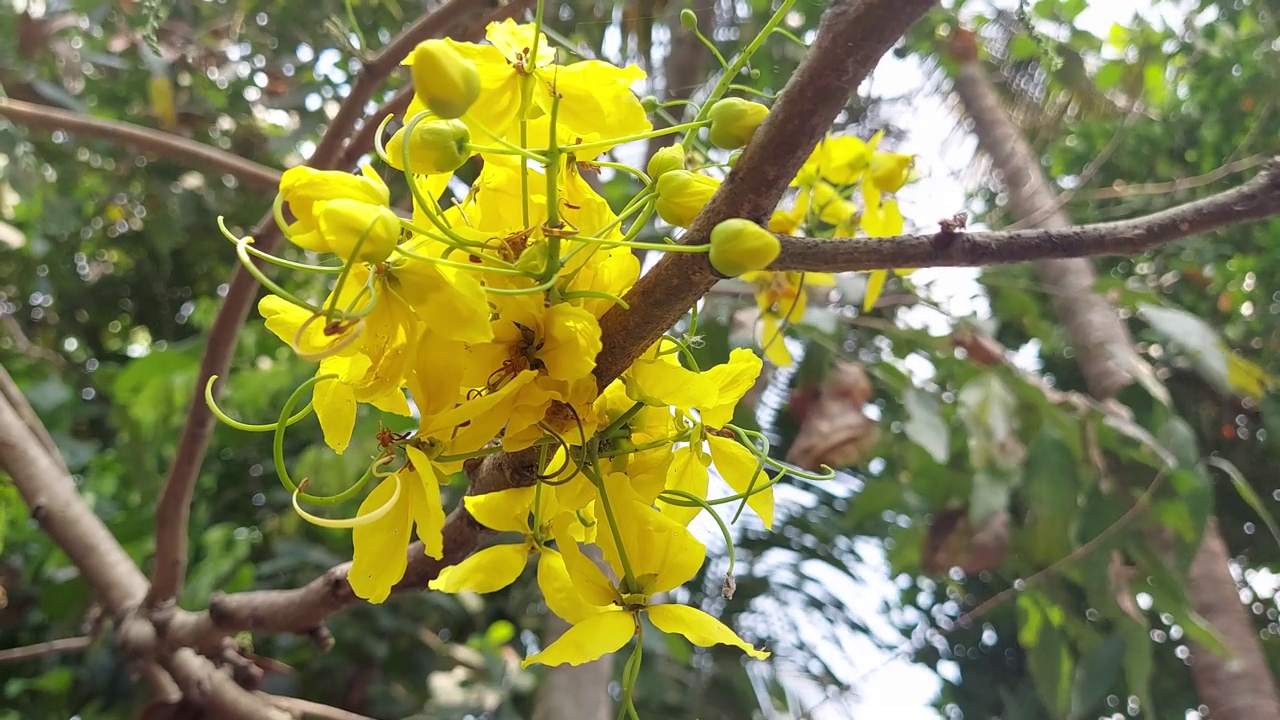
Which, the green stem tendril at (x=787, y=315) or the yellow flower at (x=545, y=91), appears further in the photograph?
the green stem tendril at (x=787, y=315)

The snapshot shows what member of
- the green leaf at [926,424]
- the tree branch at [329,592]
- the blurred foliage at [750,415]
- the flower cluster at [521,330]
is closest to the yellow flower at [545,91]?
the flower cluster at [521,330]

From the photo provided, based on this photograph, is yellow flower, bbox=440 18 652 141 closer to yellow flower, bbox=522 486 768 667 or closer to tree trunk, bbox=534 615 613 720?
yellow flower, bbox=522 486 768 667

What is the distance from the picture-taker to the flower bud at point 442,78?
21 centimetres

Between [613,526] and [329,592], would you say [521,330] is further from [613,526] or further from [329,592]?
[329,592]

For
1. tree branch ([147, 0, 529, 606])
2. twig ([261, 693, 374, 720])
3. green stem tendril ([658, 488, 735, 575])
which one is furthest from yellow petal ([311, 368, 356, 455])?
twig ([261, 693, 374, 720])

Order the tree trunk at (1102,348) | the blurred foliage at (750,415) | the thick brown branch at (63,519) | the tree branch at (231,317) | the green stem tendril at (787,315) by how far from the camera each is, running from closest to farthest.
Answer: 1. the green stem tendril at (787,315)
2. the tree branch at (231,317)
3. the thick brown branch at (63,519)
4. the blurred foliage at (750,415)
5. the tree trunk at (1102,348)

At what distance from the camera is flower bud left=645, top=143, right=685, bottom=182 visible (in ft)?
0.89

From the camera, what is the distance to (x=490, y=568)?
0.99ft

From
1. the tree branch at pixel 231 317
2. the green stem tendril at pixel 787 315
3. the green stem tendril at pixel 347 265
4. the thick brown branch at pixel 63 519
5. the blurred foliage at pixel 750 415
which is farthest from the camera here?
the blurred foliage at pixel 750 415

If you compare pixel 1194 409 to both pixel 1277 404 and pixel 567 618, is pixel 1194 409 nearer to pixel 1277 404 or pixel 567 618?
pixel 1277 404

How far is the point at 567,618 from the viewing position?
296 millimetres

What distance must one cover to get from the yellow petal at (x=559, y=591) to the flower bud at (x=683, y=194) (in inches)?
4.9

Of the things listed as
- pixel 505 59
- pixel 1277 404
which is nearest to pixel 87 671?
pixel 505 59

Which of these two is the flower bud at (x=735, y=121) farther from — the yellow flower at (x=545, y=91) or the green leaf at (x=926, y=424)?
the green leaf at (x=926, y=424)
